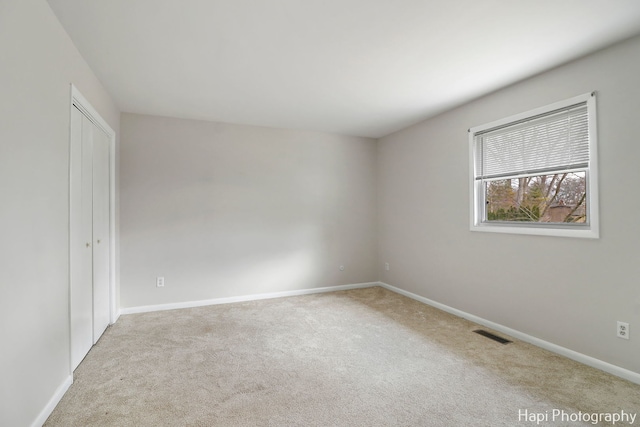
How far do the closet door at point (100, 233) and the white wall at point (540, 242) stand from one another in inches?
151

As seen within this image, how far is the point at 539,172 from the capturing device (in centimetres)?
288

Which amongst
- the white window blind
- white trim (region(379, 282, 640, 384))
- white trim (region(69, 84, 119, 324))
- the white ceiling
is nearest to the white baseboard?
white trim (region(69, 84, 119, 324))

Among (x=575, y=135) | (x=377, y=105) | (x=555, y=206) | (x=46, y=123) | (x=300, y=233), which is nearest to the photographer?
(x=46, y=123)

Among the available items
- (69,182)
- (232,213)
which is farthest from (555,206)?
(69,182)

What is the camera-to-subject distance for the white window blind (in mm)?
2594

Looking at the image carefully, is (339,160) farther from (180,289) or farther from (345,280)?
(180,289)

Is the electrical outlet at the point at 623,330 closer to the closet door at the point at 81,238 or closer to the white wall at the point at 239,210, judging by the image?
the white wall at the point at 239,210

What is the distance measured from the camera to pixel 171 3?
1878 millimetres

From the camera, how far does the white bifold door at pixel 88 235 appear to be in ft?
7.69

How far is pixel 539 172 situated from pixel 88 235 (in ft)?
13.7

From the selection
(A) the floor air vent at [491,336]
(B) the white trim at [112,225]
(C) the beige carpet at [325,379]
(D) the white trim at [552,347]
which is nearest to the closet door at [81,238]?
(C) the beige carpet at [325,379]

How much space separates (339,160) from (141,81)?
2.93 m

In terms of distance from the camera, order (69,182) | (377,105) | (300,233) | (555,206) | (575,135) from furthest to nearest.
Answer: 1. (300,233)
2. (377,105)
3. (555,206)
4. (575,135)
5. (69,182)

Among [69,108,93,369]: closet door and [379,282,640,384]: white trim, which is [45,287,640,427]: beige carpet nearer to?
[379,282,640,384]: white trim
